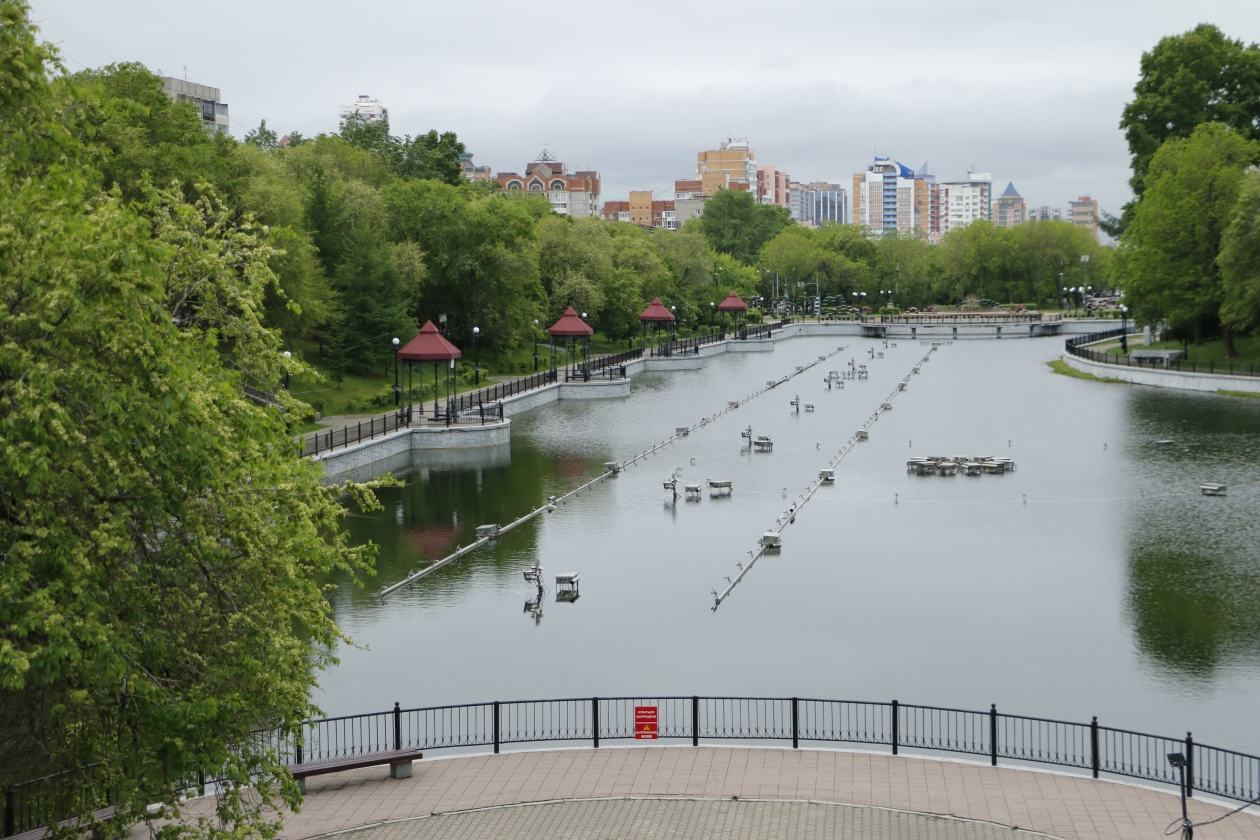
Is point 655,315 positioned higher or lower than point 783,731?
higher

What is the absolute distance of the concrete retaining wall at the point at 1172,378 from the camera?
54688 mm

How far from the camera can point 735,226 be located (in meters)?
155

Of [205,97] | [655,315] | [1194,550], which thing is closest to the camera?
[1194,550]

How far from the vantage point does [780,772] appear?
14094 millimetres

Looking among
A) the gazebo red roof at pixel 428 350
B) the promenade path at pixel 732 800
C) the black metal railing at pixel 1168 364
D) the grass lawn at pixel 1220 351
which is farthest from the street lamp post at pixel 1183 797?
the grass lawn at pixel 1220 351

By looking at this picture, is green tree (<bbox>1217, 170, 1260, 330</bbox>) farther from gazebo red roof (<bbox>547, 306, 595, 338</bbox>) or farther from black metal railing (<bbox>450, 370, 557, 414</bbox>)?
black metal railing (<bbox>450, 370, 557, 414</bbox>)

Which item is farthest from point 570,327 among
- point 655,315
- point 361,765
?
point 361,765

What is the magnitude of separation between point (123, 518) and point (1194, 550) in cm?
2259

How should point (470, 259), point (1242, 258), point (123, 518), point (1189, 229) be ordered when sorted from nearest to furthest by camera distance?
point (123, 518) < point (1242, 258) < point (470, 259) < point (1189, 229)

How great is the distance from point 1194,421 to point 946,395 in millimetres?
13308

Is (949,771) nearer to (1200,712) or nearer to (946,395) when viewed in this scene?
(1200,712)

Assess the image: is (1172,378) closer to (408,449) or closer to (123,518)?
(408,449)

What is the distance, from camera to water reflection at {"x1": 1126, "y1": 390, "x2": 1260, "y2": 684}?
20156 millimetres

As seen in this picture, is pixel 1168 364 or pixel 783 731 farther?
pixel 1168 364
